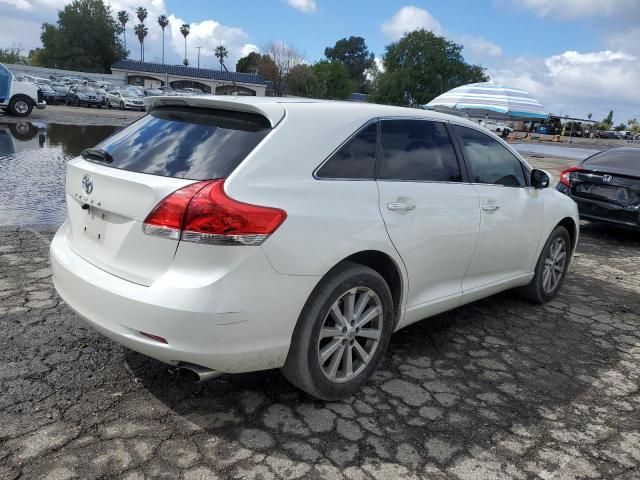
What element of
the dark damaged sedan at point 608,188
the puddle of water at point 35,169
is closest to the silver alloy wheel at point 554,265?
the dark damaged sedan at point 608,188

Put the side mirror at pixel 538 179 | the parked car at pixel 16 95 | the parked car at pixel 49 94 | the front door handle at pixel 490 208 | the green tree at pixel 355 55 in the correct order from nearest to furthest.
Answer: the front door handle at pixel 490 208 < the side mirror at pixel 538 179 < the parked car at pixel 16 95 < the parked car at pixel 49 94 < the green tree at pixel 355 55

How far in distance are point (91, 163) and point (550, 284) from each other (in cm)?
397

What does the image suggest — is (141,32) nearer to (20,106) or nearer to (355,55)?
(355,55)

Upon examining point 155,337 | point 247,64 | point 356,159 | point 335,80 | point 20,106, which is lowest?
point 155,337

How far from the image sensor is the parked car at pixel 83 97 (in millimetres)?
37906

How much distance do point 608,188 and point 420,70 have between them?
8337cm

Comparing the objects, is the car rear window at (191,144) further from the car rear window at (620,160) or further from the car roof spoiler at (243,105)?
the car rear window at (620,160)

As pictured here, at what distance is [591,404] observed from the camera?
3271 millimetres

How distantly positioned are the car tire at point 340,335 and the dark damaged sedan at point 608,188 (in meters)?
5.85

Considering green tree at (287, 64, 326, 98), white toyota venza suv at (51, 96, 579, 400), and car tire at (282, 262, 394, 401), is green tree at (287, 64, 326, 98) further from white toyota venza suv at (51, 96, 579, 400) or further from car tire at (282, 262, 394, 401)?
car tire at (282, 262, 394, 401)

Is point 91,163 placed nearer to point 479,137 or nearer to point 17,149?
point 479,137

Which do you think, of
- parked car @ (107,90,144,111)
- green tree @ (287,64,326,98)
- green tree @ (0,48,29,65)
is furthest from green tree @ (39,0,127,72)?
parked car @ (107,90,144,111)

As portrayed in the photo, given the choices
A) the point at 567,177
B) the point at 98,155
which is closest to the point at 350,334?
the point at 98,155

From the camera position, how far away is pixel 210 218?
8.04 ft
